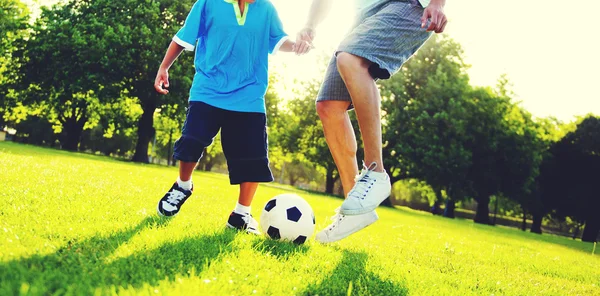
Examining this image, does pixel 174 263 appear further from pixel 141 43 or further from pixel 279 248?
pixel 141 43

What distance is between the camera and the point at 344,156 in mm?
3842

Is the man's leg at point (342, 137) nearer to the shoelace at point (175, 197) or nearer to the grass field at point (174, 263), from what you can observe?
the grass field at point (174, 263)

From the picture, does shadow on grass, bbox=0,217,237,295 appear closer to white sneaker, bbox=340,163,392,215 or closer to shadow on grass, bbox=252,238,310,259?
shadow on grass, bbox=252,238,310,259

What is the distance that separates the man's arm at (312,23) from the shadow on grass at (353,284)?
2.20 metres

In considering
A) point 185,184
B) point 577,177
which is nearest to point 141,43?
point 185,184

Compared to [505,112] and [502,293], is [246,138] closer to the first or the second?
[502,293]

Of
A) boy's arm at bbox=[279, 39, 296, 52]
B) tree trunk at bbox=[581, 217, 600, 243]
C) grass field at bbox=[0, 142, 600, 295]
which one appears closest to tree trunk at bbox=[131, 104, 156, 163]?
grass field at bbox=[0, 142, 600, 295]

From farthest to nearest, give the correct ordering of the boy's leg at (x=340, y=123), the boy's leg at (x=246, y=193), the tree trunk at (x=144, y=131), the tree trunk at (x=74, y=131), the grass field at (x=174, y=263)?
the tree trunk at (x=74, y=131) < the tree trunk at (x=144, y=131) < the boy's leg at (x=246, y=193) < the boy's leg at (x=340, y=123) < the grass field at (x=174, y=263)

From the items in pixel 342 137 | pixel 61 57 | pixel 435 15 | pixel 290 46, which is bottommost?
pixel 342 137

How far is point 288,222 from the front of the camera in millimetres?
3707

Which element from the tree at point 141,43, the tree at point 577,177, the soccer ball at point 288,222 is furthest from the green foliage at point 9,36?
the tree at point 577,177

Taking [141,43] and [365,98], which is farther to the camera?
[141,43]

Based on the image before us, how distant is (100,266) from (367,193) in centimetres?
194

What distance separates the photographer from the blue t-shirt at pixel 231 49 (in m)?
3.96
